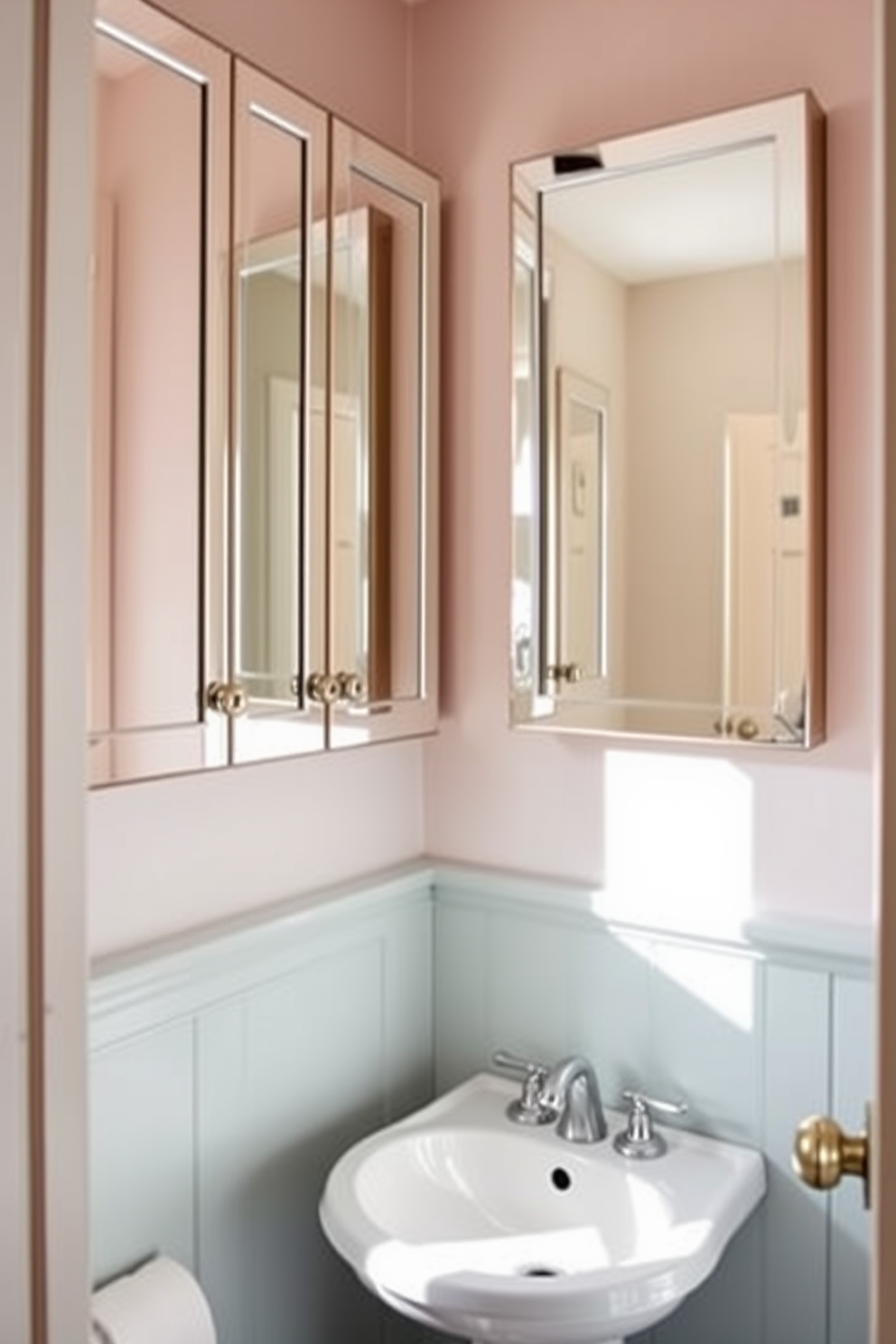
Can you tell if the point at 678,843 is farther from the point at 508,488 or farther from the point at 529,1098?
the point at 508,488

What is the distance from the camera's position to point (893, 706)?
1.65 ft

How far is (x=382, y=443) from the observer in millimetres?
1606

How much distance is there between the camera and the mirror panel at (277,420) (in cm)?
130

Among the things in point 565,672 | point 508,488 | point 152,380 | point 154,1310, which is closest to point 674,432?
point 508,488

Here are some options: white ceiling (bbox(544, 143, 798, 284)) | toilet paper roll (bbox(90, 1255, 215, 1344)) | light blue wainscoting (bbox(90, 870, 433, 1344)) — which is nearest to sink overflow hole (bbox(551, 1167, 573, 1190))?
light blue wainscoting (bbox(90, 870, 433, 1344))

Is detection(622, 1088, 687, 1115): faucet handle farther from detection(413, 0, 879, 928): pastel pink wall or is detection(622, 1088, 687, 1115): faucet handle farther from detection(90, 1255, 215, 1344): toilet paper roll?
detection(90, 1255, 215, 1344): toilet paper roll

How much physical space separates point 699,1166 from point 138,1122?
2.42 ft

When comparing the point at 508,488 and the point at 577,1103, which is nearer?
the point at 577,1103

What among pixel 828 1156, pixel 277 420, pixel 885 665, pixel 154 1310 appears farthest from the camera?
pixel 277 420

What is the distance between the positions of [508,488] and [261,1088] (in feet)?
3.15

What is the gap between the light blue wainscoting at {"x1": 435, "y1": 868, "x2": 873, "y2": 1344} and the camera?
1.42m

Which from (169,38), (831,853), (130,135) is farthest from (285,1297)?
(169,38)

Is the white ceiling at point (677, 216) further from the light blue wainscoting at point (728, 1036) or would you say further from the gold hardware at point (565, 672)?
the light blue wainscoting at point (728, 1036)

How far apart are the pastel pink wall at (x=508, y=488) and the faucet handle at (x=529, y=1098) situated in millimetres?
282
